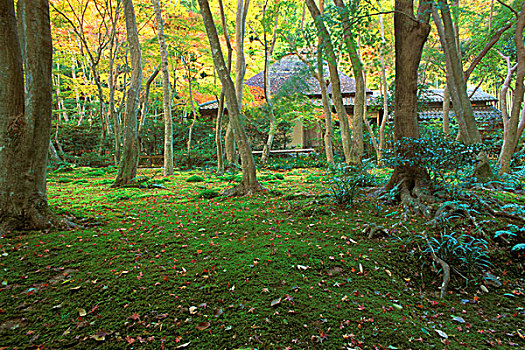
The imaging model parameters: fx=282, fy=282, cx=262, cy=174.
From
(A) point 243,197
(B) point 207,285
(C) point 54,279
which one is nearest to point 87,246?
(C) point 54,279

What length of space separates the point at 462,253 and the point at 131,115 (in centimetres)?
737

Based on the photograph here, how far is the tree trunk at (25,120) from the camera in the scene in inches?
134

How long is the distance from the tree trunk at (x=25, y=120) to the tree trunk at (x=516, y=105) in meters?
8.34

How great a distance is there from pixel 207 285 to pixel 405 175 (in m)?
3.78

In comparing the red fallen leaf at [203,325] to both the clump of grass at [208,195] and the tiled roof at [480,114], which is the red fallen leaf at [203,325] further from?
the tiled roof at [480,114]

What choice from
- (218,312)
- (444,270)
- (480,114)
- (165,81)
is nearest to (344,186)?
(444,270)

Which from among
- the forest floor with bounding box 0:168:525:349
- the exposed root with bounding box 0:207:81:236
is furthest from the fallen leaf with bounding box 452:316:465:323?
the exposed root with bounding box 0:207:81:236

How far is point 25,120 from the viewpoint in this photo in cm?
355

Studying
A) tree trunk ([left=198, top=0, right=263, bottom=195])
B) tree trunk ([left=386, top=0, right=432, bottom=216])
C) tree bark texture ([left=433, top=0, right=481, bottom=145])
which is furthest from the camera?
tree trunk ([left=198, top=0, right=263, bottom=195])

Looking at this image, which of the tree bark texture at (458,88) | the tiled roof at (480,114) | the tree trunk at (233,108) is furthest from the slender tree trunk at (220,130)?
the tiled roof at (480,114)

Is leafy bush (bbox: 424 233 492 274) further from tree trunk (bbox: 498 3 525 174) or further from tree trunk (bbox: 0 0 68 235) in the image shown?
tree trunk (bbox: 0 0 68 235)

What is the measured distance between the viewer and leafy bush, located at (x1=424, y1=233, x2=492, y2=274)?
3.05 m

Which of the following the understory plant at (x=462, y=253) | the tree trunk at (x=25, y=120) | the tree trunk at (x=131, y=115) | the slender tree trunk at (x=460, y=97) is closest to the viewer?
the understory plant at (x=462, y=253)

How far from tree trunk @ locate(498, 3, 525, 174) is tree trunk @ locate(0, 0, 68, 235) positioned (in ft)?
27.4
